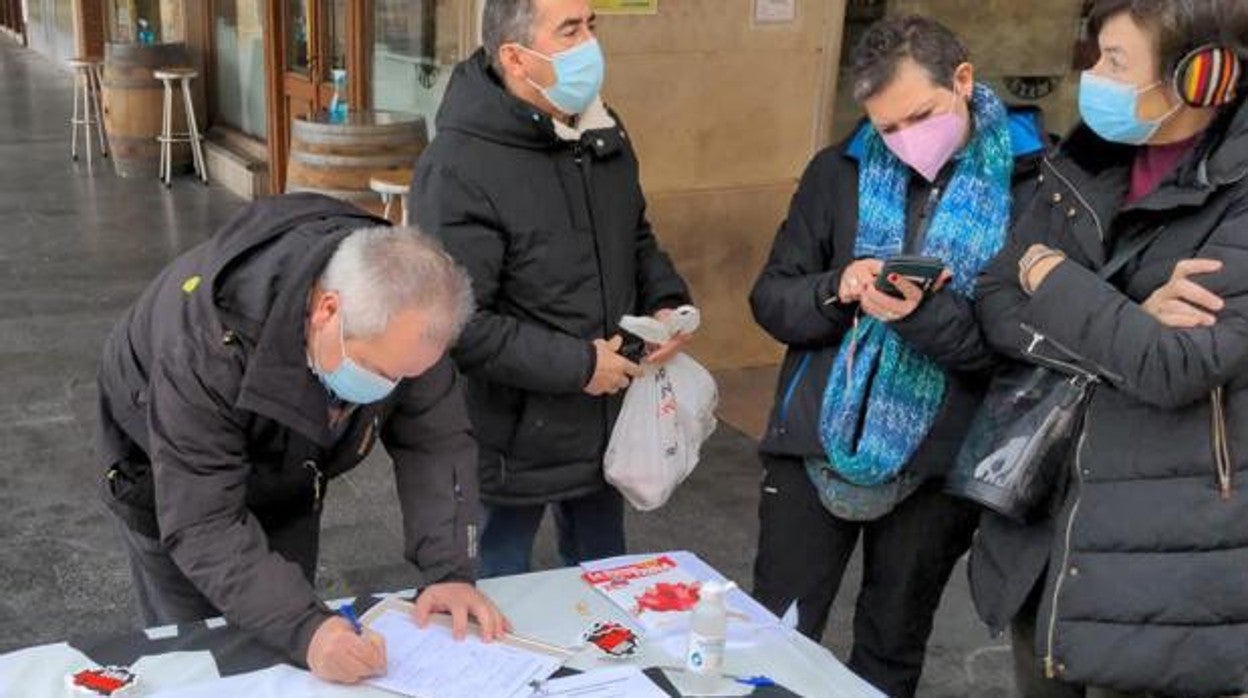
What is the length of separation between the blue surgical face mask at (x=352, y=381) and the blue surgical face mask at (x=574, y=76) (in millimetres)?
773

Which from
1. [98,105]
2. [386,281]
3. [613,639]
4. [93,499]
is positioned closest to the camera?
[386,281]

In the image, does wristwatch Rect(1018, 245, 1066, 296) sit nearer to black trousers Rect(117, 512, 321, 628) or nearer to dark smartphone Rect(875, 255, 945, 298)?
dark smartphone Rect(875, 255, 945, 298)

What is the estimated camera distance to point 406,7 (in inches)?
241

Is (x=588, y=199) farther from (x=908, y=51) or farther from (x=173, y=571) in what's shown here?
(x=173, y=571)

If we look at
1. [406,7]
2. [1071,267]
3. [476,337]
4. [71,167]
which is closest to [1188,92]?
[1071,267]

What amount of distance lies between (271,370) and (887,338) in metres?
1.08

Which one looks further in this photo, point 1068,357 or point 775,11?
point 775,11

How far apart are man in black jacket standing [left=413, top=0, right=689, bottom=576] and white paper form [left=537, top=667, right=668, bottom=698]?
653 millimetres

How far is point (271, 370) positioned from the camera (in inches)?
63.8

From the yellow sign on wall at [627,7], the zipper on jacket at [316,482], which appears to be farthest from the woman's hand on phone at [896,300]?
the yellow sign on wall at [627,7]

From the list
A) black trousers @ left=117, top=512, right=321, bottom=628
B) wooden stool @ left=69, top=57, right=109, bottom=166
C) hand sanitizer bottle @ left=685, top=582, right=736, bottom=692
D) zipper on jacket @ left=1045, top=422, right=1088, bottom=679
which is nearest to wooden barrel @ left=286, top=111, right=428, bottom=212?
black trousers @ left=117, top=512, right=321, bottom=628

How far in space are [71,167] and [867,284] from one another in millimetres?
8921

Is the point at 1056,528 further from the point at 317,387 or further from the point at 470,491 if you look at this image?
the point at 317,387

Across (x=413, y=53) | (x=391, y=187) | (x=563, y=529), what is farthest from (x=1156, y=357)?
(x=413, y=53)
